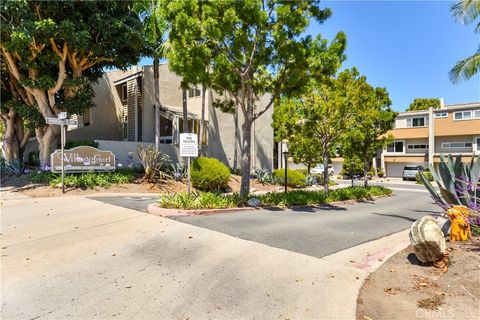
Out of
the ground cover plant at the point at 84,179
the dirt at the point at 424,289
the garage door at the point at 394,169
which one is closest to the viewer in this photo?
the dirt at the point at 424,289

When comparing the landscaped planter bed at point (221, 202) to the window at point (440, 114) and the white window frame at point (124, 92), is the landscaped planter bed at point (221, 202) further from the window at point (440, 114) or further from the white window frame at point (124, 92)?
the window at point (440, 114)

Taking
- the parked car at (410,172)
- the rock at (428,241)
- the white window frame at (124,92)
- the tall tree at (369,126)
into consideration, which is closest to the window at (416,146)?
the parked car at (410,172)

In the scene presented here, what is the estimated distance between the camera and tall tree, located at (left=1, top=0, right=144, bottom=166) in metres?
12.6

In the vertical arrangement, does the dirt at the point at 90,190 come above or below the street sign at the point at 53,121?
below

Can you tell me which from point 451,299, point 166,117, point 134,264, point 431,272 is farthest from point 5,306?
point 166,117

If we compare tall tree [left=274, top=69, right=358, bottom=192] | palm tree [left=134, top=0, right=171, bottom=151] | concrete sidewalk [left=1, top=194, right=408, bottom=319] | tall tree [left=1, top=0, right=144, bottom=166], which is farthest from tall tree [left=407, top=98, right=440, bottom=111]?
concrete sidewalk [left=1, top=194, right=408, bottom=319]

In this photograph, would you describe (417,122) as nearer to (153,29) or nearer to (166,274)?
(153,29)

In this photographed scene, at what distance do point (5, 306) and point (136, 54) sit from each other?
14.4m

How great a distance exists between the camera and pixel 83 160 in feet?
46.9

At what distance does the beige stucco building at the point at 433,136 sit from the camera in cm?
3650

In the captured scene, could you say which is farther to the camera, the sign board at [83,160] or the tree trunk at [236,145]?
the tree trunk at [236,145]

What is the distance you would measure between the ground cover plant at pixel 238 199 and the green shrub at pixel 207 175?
4.09 metres

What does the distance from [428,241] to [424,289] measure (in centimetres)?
82

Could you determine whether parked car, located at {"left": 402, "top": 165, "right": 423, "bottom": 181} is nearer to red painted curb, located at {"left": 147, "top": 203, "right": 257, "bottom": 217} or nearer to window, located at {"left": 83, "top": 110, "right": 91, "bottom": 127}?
window, located at {"left": 83, "top": 110, "right": 91, "bottom": 127}
